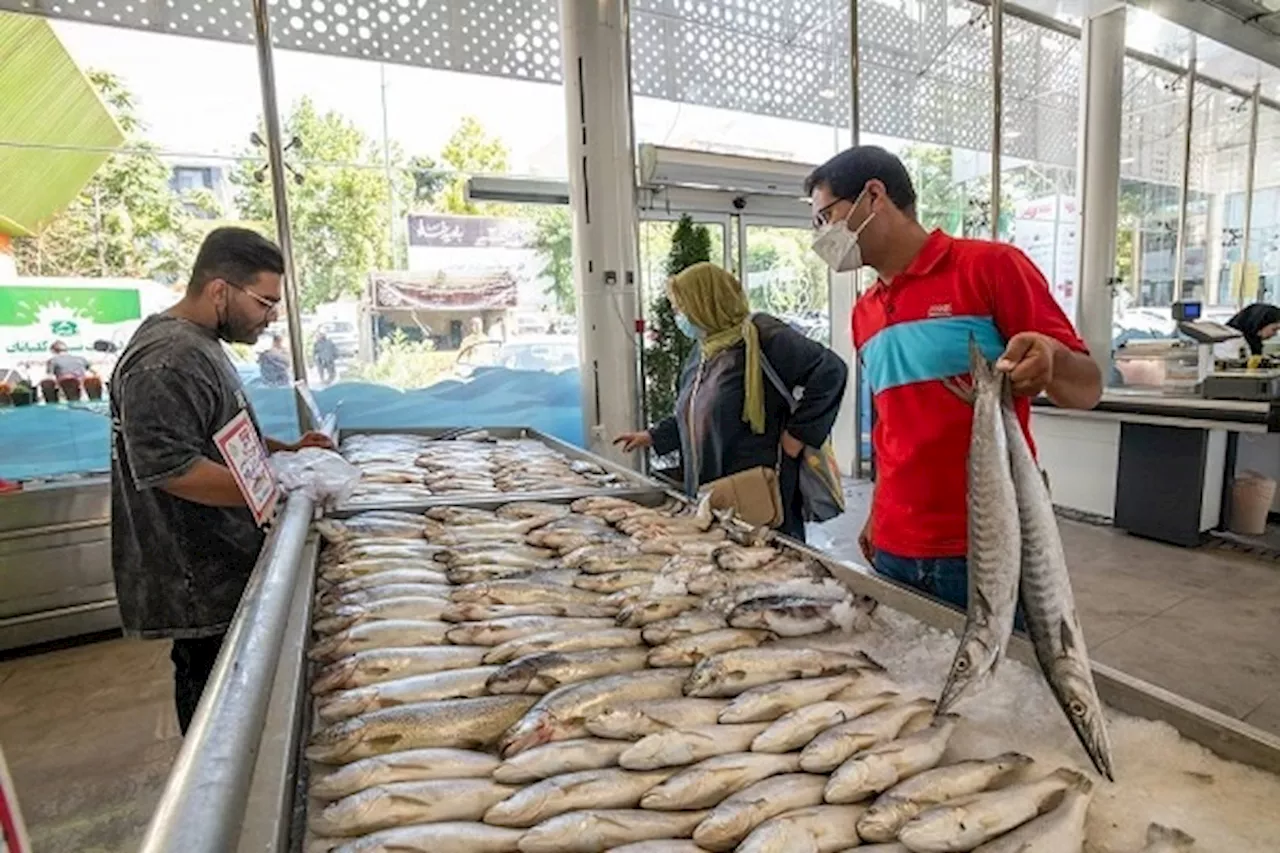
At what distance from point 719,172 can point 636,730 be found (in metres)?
5.91

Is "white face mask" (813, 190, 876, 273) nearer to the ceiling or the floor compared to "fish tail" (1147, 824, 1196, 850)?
nearer to the ceiling

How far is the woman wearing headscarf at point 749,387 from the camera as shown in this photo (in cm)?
270

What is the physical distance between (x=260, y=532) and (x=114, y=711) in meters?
1.88

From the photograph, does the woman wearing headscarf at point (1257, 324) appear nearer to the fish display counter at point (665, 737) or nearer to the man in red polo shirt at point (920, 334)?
the man in red polo shirt at point (920, 334)

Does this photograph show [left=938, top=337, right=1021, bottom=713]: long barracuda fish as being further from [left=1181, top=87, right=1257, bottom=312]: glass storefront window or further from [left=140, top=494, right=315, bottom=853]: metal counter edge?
[left=1181, top=87, right=1257, bottom=312]: glass storefront window

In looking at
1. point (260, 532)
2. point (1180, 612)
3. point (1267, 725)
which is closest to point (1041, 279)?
point (260, 532)

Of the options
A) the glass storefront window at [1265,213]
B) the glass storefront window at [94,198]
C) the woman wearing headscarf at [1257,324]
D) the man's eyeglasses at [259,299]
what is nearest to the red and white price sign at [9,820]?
the man's eyeglasses at [259,299]

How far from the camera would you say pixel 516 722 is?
40.9 inches

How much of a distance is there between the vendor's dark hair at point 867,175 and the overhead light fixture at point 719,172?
14.0ft

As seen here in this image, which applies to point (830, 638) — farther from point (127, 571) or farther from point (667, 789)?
point (127, 571)

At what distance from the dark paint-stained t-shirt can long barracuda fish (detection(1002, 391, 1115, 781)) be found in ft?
6.17

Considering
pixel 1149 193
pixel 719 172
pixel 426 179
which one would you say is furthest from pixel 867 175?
pixel 1149 193

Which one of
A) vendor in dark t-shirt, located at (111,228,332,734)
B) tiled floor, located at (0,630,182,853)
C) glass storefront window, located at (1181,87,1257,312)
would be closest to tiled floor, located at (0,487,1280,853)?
tiled floor, located at (0,630,182,853)

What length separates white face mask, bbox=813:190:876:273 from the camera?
5.78 feet
